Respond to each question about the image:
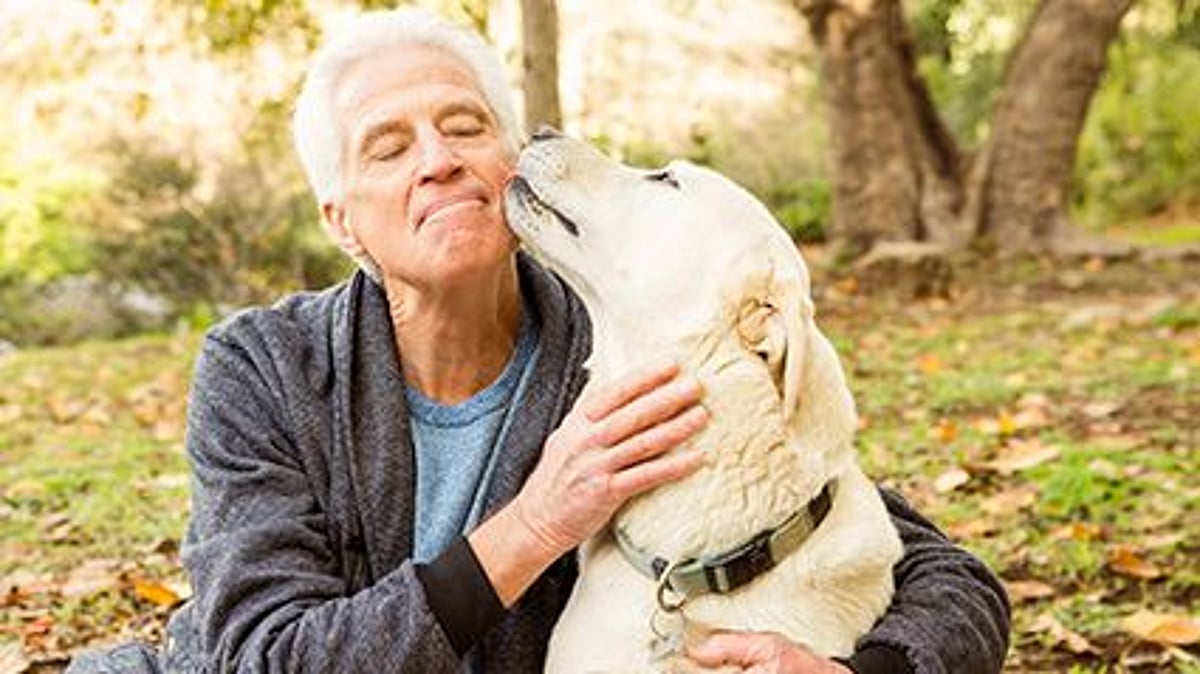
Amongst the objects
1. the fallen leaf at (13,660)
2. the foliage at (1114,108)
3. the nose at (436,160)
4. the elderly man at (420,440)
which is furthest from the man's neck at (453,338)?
the foliage at (1114,108)

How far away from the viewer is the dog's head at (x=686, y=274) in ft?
6.88

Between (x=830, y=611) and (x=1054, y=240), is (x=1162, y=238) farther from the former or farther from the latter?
(x=830, y=611)

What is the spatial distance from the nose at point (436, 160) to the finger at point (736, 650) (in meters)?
0.82

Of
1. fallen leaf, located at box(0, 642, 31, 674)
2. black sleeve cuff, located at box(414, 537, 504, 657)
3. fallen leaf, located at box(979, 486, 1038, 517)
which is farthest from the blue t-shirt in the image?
fallen leaf, located at box(979, 486, 1038, 517)

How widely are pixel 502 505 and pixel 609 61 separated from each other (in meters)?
11.6

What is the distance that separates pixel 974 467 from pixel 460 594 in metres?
3.07

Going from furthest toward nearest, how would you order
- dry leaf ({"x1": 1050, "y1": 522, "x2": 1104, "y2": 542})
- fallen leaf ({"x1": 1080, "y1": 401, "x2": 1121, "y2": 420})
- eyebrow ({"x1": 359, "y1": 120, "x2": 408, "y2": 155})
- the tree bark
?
the tree bark → fallen leaf ({"x1": 1080, "y1": 401, "x2": 1121, "y2": 420}) → dry leaf ({"x1": 1050, "y1": 522, "x2": 1104, "y2": 542}) → eyebrow ({"x1": 359, "y1": 120, "x2": 408, "y2": 155})

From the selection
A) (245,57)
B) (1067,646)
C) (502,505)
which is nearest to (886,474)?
(1067,646)

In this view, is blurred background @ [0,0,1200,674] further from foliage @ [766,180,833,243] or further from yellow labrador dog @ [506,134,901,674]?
yellow labrador dog @ [506,134,901,674]

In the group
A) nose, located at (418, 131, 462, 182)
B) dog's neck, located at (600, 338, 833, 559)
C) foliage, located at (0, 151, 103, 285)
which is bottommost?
foliage, located at (0, 151, 103, 285)

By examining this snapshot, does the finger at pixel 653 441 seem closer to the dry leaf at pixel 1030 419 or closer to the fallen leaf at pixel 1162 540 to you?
the fallen leaf at pixel 1162 540

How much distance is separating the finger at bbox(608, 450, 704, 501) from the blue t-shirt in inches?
18.2

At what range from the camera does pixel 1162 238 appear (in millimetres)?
13797

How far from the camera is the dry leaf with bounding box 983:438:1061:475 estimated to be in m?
4.80
